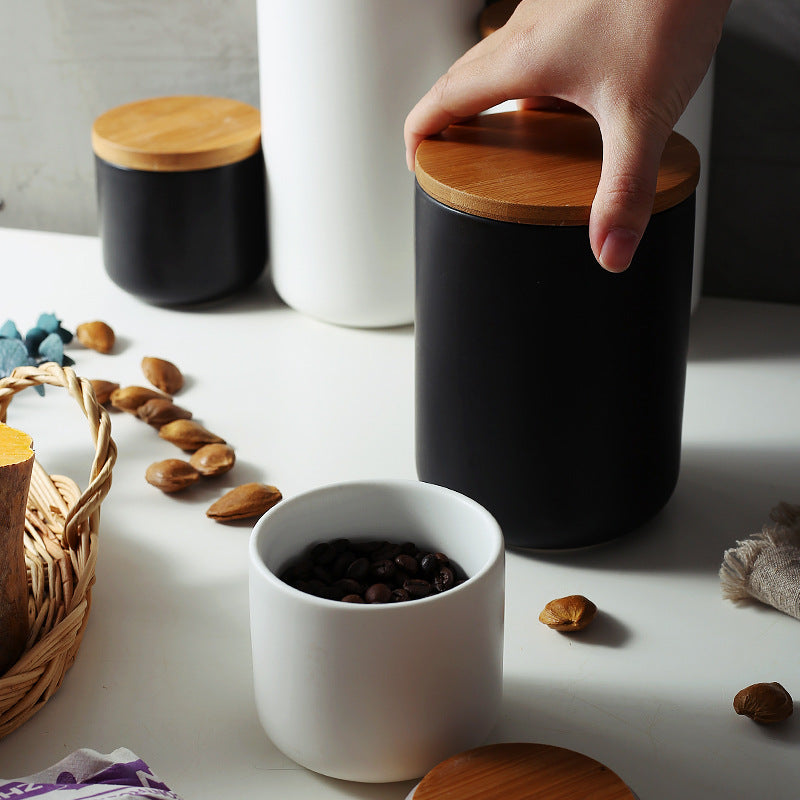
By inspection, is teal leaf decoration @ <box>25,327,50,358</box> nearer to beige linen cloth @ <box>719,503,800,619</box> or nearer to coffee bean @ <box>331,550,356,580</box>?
coffee bean @ <box>331,550,356,580</box>

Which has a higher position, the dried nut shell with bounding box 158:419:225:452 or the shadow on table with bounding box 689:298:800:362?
the shadow on table with bounding box 689:298:800:362

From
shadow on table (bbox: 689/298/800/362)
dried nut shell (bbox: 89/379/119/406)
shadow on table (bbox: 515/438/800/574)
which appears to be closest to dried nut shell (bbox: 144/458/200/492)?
dried nut shell (bbox: 89/379/119/406)

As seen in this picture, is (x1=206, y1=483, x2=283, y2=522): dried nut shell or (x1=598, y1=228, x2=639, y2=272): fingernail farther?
(x1=206, y1=483, x2=283, y2=522): dried nut shell

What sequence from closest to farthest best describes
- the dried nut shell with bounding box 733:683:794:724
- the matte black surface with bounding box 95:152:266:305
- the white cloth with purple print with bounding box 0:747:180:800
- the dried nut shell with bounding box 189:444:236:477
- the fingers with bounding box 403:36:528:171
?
1. the white cloth with purple print with bounding box 0:747:180:800
2. the dried nut shell with bounding box 733:683:794:724
3. the fingers with bounding box 403:36:528:171
4. the dried nut shell with bounding box 189:444:236:477
5. the matte black surface with bounding box 95:152:266:305

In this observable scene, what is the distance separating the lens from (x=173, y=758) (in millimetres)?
544

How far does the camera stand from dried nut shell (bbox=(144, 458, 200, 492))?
0.75 metres

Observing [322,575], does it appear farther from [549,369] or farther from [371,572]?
[549,369]

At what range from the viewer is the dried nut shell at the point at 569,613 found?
0.62m

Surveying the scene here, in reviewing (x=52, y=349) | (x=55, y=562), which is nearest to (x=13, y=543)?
(x=55, y=562)

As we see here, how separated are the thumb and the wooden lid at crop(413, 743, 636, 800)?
241 millimetres

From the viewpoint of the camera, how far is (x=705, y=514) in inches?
28.8

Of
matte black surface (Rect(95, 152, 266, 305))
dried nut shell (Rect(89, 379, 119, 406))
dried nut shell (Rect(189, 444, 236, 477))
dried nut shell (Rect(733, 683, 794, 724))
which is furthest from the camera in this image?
matte black surface (Rect(95, 152, 266, 305))

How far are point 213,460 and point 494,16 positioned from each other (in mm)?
424

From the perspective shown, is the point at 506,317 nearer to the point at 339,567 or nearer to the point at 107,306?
the point at 339,567
